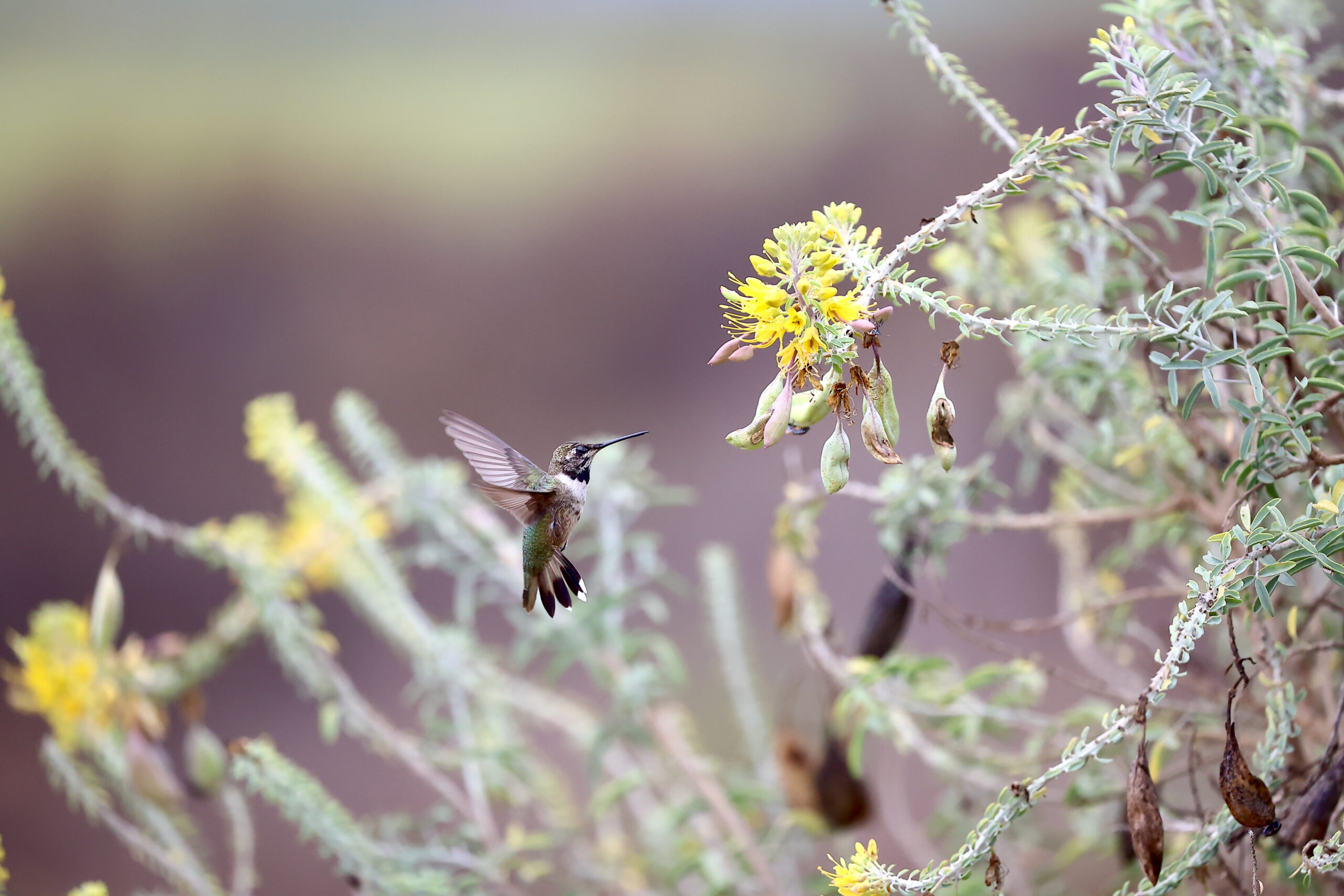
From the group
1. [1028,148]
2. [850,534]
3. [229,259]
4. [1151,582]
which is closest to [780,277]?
[1028,148]

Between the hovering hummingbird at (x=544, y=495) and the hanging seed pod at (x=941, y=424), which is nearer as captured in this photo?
the hanging seed pod at (x=941, y=424)

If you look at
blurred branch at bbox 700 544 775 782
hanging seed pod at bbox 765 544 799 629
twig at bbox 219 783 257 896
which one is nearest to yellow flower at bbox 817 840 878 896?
hanging seed pod at bbox 765 544 799 629

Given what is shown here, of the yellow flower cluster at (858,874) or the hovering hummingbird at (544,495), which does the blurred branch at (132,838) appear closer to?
the hovering hummingbird at (544,495)

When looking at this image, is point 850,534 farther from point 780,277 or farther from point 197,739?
point 780,277

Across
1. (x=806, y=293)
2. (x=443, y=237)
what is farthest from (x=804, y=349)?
(x=443, y=237)

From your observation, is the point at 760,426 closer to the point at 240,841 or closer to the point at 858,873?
the point at 858,873

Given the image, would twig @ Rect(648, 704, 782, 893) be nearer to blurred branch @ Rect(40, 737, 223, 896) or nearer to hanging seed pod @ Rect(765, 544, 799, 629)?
hanging seed pod @ Rect(765, 544, 799, 629)

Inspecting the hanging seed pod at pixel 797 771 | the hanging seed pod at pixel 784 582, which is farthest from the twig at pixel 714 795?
the hanging seed pod at pixel 784 582
